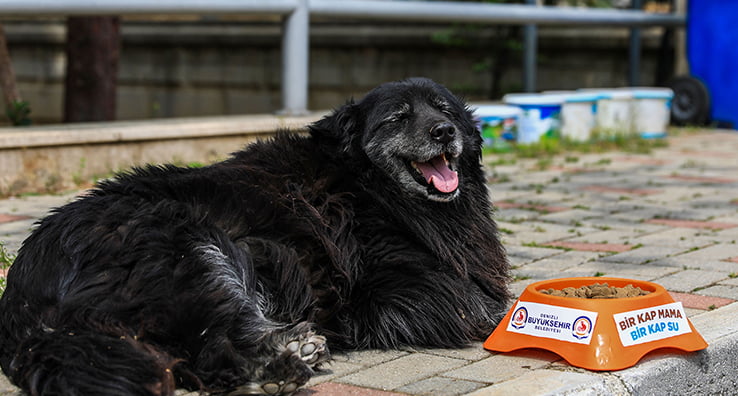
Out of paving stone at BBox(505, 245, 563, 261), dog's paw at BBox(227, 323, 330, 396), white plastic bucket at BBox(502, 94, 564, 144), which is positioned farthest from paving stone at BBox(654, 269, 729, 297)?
white plastic bucket at BBox(502, 94, 564, 144)

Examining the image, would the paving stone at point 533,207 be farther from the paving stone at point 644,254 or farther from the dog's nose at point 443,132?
the dog's nose at point 443,132

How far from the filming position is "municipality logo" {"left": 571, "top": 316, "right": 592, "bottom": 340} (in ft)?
10.7

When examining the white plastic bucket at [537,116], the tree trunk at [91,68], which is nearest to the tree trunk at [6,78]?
the tree trunk at [91,68]

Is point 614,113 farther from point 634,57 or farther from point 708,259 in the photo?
point 708,259

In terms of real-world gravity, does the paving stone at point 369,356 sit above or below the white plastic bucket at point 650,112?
below

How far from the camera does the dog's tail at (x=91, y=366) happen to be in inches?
107

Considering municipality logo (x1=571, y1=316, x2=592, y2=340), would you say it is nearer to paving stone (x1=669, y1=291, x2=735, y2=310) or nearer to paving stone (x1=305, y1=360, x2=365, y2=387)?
paving stone (x1=305, y1=360, x2=365, y2=387)

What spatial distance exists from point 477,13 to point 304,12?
239 centimetres

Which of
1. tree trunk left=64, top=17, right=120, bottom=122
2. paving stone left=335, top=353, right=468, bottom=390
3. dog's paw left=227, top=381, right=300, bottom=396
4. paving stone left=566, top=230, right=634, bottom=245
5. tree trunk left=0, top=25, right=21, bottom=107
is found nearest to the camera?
dog's paw left=227, top=381, right=300, bottom=396

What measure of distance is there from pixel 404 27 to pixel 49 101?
578 centimetres

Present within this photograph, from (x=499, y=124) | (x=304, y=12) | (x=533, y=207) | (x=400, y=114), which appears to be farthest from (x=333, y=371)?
(x=499, y=124)

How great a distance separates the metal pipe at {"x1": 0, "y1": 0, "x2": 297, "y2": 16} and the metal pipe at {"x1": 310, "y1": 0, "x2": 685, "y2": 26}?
499mm

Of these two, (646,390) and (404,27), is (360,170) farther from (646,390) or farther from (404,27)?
(404,27)

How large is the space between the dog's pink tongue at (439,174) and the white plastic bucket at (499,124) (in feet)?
17.2
